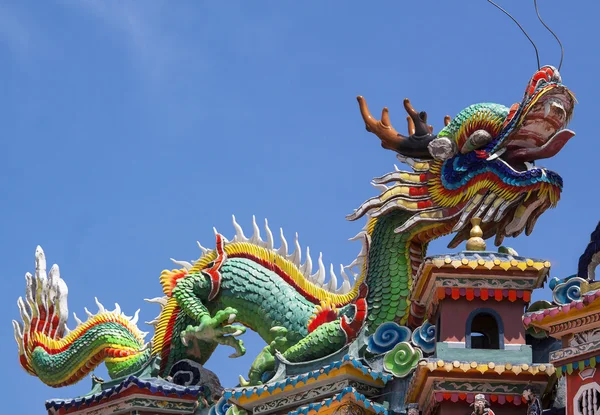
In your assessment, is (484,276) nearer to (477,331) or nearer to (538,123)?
(477,331)

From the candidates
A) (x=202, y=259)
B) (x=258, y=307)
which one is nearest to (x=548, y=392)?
(x=258, y=307)

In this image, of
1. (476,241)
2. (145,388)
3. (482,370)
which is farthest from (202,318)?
(482,370)

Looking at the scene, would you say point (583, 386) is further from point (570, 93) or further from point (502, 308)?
point (570, 93)

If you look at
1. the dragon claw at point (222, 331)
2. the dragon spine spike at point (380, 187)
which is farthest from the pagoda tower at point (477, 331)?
the dragon claw at point (222, 331)

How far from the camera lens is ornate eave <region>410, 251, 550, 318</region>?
17250 mm

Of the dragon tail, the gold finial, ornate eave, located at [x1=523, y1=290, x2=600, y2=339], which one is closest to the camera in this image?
ornate eave, located at [x1=523, y1=290, x2=600, y2=339]

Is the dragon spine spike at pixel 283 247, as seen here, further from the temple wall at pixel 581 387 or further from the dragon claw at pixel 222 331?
the temple wall at pixel 581 387

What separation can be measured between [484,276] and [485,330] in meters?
0.82

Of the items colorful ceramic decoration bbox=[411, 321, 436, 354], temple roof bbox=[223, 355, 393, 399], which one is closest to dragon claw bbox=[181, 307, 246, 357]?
temple roof bbox=[223, 355, 393, 399]

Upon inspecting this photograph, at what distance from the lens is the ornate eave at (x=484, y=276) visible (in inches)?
679

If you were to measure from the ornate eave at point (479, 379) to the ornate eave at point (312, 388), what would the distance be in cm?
102

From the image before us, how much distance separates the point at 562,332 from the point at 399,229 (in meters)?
3.42

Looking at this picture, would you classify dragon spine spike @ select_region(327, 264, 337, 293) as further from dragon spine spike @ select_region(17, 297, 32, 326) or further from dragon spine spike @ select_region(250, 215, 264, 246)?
dragon spine spike @ select_region(17, 297, 32, 326)

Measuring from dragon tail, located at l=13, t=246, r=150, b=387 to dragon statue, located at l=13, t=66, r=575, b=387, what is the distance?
2cm
